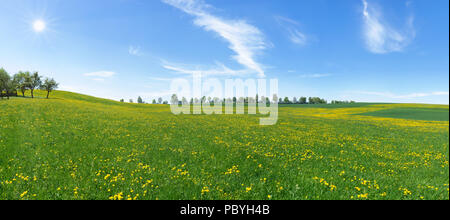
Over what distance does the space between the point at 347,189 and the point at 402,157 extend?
7235 millimetres

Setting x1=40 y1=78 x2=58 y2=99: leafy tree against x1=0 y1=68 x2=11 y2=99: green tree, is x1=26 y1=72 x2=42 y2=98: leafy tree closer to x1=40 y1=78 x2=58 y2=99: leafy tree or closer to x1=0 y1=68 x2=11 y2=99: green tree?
x1=40 y1=78 x2=58 y2=99: leafy tree

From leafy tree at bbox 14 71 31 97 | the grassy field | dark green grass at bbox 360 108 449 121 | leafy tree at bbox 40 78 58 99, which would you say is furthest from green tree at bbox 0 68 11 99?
dark green grass at bbox 360 108 449 121

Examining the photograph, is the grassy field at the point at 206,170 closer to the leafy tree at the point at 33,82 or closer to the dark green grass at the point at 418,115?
the dark green grass at the point at 418,115

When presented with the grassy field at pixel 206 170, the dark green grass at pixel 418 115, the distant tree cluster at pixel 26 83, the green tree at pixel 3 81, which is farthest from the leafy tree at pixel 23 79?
the dark green grass at pixel 418 115

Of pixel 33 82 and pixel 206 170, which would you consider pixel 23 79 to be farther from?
pixel 206 170

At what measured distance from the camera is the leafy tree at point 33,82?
5889cm

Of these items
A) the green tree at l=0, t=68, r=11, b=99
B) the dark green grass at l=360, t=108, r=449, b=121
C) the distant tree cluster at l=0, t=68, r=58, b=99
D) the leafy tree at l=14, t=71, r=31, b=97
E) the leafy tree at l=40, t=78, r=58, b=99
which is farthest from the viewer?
the leafy tree at l=40, t=78, r=58, b=99

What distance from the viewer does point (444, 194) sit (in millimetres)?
5930

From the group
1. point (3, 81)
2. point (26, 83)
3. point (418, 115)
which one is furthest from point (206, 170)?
point (26, 83)

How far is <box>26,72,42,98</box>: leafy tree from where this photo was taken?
58.9 metres
